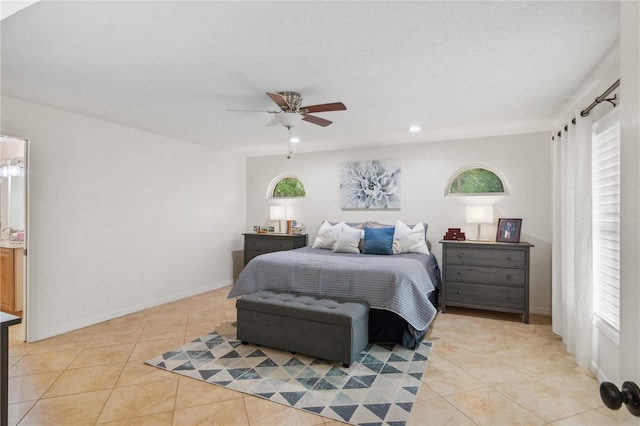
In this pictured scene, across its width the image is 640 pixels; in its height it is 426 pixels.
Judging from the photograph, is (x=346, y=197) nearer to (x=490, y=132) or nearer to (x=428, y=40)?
(x=490, y=132)

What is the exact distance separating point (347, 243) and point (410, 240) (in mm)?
A: 838

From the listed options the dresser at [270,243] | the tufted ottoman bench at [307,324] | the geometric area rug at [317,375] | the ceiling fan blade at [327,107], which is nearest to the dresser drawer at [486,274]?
the geometric area rug at [317,375]

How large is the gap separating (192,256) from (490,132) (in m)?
4.57

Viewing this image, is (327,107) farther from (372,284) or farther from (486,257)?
(486,257)

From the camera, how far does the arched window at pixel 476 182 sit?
4.69 metres

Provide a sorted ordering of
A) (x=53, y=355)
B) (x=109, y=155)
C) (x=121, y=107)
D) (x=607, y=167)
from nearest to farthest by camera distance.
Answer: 1. (x=607, y=167)
2. (x=53, y=355)
3. (x=121, y=107)
4. (x=109, y=155)

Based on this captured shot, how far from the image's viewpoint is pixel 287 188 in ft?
20.3

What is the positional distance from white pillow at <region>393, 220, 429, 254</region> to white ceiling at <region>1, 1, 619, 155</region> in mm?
1546

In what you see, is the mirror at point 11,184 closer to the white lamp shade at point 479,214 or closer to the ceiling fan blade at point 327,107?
the ceiling fan blade at point 327,107

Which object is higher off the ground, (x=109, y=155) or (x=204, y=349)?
(x=109, y=155)

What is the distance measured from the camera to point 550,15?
6.07ft

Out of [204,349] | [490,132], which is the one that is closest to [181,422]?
[204,349]

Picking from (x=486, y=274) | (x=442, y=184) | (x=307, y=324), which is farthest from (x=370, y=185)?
(x=307, y=324)

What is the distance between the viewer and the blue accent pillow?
450 cm
